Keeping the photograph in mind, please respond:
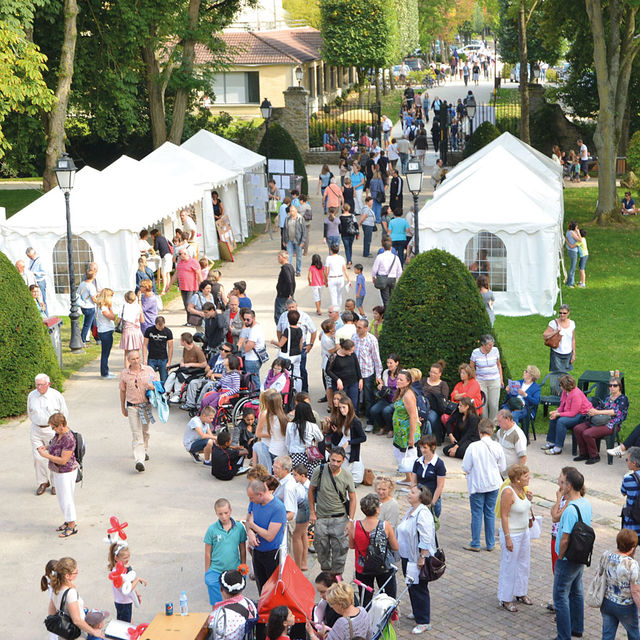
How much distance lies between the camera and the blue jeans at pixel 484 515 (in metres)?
10.8

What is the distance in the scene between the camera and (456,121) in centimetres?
4391

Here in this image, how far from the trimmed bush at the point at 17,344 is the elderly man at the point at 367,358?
491 cm

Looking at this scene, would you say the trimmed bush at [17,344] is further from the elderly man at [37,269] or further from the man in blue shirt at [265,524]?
the man in blue shirt at [265,524]

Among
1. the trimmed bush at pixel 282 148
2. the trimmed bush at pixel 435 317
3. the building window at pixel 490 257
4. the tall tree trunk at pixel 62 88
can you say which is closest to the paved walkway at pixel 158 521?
the trimmed bush at pixel 435 317

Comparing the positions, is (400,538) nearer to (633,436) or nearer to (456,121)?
(633,436)

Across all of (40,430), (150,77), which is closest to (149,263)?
(40,430)

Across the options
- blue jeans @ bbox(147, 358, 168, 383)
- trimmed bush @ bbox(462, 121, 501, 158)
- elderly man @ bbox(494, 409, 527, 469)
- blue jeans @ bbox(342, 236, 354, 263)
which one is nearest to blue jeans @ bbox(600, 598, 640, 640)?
elderly man @ bbox(494, 409, 527, 469)

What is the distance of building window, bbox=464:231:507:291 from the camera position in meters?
21.9

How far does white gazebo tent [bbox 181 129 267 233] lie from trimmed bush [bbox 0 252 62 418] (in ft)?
47.3

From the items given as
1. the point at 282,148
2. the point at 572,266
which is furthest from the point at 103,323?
the point at 282,148

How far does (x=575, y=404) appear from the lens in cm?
1385

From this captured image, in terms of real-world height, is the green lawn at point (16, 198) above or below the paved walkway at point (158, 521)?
above

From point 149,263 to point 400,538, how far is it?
13.0 meters

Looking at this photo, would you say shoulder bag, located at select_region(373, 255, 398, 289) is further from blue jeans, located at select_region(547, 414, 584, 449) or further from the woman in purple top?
the woman in purple top
